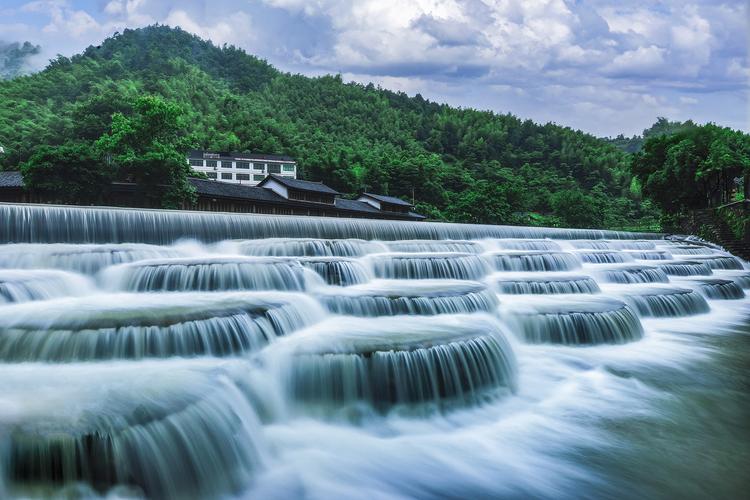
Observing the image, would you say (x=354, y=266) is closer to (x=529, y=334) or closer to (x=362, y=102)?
(x=529, y=334)

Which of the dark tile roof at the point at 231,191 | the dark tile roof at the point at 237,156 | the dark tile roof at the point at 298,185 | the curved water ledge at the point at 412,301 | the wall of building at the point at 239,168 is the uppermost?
the dark tile roof at the point at 237,156

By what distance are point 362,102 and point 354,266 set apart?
113 meters

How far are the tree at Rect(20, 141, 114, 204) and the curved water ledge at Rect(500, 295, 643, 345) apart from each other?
73.2 ft

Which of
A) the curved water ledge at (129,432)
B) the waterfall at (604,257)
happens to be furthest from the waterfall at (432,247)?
the curved water ledge at (129,432)

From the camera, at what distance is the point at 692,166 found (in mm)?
30953

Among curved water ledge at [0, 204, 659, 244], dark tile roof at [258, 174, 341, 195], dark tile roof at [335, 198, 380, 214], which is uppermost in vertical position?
dark tile roof at [258, 174, 341, 195]

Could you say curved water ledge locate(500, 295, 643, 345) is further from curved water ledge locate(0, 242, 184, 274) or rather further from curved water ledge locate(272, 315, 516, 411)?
curved water ledge locate(0, 242, 184, 274)

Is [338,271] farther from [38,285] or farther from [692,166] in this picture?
[692,166]

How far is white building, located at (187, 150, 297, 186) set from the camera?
62.4 meters

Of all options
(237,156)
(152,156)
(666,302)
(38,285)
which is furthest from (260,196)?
(237,156)

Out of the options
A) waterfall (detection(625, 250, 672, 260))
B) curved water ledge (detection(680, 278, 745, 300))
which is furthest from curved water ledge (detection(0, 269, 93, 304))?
waterfall (detection(625, 250, 672, 260))

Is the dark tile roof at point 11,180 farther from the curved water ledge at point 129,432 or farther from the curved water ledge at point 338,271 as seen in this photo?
the curved water ledge at point 129,432

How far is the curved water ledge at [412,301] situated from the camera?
885cm

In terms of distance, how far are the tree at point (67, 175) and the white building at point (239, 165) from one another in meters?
37.1
